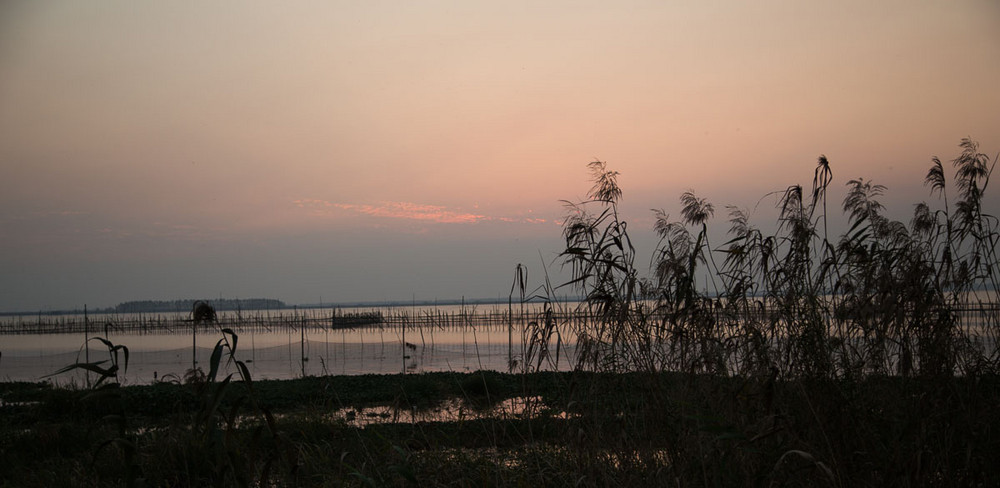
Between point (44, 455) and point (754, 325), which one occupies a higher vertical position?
point (754, 325)

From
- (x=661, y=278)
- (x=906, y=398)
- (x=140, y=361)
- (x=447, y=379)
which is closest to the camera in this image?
(x=906, y=398)

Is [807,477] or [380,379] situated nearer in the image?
[807,477]

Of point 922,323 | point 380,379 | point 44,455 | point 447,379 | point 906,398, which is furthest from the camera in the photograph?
point 380,379

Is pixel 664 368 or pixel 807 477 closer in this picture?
pixel 807 477

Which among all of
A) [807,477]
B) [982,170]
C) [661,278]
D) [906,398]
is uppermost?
[982,170]

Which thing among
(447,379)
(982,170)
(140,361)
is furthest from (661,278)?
(140,361)

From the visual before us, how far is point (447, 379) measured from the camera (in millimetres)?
14062

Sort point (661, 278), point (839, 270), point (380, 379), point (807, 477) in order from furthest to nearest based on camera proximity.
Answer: point (380, 379), point (839, 270), point (661, 278), point (807, 477)

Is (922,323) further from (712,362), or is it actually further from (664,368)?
(664,368)

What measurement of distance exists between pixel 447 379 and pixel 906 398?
11.5m

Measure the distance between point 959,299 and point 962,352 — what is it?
20.7 inches

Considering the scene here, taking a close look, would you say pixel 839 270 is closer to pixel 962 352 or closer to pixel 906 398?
pixel 962 352

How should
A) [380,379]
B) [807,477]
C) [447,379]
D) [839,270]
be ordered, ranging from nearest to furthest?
[807,477] → [839,270] → [447,379] → [380,379]

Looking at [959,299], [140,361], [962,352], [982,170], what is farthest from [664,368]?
[140,361]
